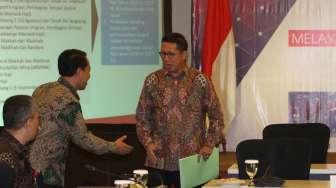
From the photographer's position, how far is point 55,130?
168 inches

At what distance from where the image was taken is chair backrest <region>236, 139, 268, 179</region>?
4.57 metres

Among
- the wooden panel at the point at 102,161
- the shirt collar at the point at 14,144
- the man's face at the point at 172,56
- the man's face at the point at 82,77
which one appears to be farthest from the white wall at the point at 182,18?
the shirt collar at the point at 14,144

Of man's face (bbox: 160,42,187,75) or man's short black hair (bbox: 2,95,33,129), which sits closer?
man's short black hair (bbox: 2,95,33,129)

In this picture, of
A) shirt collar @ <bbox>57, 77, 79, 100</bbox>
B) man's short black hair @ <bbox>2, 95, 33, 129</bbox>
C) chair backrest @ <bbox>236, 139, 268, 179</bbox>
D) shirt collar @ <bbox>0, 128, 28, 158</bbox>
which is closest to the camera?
shirt collar @ <bbox>0, 128, 28, 158</bbox>

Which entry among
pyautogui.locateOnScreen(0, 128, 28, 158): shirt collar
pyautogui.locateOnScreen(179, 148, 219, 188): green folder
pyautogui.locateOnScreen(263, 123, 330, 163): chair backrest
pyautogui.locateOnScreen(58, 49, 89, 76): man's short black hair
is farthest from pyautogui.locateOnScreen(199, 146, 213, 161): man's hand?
pyautogui.locateOnScreen(0, 128, 28, 158): shirt collar

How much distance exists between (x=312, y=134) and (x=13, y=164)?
282cm

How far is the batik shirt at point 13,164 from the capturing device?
10.1 feet

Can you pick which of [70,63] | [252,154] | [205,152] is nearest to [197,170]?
[205,152]

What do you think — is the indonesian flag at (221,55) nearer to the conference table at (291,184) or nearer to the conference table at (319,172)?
the conference table at (319,172)

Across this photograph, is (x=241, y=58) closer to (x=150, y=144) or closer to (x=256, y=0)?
(x=256, y=0)

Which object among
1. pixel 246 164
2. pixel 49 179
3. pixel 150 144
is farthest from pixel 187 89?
pixel 49 179

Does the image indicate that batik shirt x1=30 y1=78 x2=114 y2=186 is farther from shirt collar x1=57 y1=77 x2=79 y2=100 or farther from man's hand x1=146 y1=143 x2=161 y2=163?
man's hand x1=146 y1=143 x2=161 y2=163

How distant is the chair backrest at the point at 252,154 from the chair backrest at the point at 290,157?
59 millimetres

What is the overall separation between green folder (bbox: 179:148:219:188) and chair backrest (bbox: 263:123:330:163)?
0.80 m
